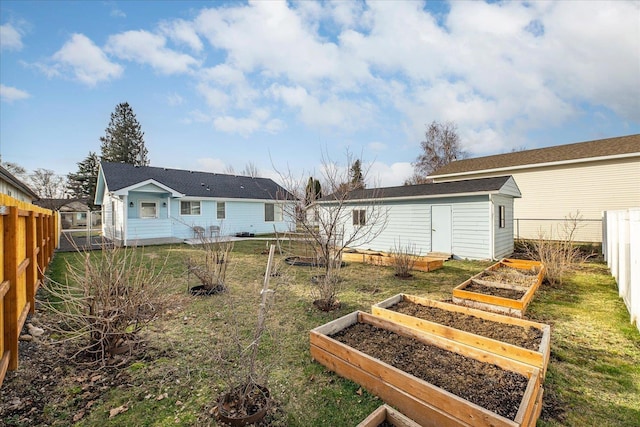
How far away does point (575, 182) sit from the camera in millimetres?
14078

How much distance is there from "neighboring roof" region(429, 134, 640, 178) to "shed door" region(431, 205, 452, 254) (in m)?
8.08

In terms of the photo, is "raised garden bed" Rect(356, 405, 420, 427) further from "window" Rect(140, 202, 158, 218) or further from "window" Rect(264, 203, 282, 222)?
"window" Rect(264, 203, 282, 222)

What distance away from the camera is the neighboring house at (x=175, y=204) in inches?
Result: 575

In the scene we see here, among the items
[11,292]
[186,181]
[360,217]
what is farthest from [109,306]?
[186,181]

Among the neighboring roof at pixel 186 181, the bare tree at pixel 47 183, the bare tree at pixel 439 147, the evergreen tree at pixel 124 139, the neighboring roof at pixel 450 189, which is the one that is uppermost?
Result: the evergreen tree at pixel 124 139

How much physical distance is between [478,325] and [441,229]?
296 inches

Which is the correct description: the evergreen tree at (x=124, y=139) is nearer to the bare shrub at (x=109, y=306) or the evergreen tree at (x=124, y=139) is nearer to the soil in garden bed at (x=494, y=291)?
the bare shrub at (x=109, y=306)

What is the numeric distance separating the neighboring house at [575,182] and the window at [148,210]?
18613 millimetres

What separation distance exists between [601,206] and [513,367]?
51.5ft

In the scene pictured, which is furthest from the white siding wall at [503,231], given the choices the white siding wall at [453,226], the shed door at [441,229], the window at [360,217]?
the window at [360,217]

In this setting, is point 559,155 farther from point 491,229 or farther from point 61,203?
point 61,203

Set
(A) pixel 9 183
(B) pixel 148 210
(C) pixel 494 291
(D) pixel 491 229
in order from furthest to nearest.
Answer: (B) pixel 148 210 < (A) pixel 9 183 < (D) pixel 491 229 < (C) pixel 494 291

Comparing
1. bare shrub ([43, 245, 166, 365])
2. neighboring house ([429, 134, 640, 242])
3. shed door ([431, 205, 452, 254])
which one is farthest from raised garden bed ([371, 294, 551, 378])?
neighboring house ([429, 134, 640, 242])

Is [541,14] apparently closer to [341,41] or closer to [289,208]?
[341,41]
